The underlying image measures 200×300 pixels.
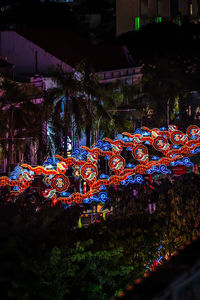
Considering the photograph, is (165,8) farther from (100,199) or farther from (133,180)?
(100,199)

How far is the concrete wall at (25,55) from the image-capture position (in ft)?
120

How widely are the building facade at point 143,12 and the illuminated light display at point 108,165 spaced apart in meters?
35.4

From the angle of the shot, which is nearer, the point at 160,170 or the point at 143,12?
the point at 160,170

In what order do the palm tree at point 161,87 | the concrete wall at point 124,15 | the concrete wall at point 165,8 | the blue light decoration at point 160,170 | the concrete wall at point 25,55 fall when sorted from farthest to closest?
the concrete wall at point 165,8 → the concrete wall at point 124,15 → the concrete wall at point 25,55 → the palm tree at point 161,87 → the blue light decoration at point 160,170

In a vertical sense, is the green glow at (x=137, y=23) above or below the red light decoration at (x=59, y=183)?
above

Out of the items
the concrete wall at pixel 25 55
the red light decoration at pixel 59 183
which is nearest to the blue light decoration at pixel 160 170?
the red light decoration at pixel 59 183

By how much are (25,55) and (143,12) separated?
69.8 ft

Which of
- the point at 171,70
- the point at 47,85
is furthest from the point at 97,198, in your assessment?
the point at 171,70

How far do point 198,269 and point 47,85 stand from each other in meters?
29.9

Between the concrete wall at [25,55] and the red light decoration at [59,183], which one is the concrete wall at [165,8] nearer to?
the concrete wall at [25,55]

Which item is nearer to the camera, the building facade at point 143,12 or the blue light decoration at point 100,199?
the blue light decoration at point 100,199

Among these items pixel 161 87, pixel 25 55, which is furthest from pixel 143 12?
pixel 25 55

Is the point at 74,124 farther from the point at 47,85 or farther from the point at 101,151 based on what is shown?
the point at 101,151

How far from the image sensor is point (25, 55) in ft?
120
